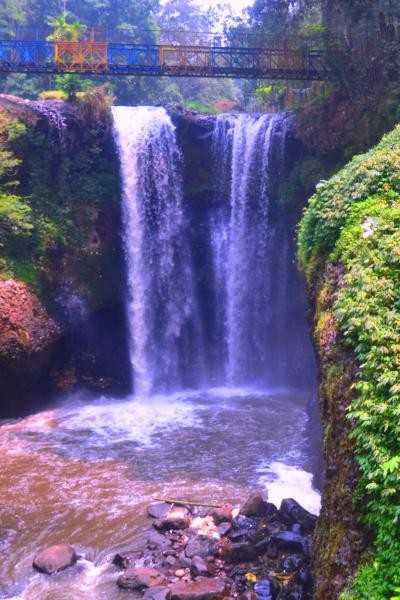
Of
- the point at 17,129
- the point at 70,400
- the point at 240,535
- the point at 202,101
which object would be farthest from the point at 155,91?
the point at 240,535

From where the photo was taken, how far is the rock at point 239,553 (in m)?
7.67

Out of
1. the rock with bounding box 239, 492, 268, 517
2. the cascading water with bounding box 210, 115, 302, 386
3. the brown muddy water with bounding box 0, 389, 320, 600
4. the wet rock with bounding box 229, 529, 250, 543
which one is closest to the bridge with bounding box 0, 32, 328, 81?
the cascading water with bounding box 210, 115, 302, 386

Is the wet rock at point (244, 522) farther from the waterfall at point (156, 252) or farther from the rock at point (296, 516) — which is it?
the waterfall at point (156, 252)

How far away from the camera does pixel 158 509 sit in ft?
30.3

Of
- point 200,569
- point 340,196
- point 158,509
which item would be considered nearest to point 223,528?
point 200,569

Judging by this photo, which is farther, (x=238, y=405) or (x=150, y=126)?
(x=150, y=126)

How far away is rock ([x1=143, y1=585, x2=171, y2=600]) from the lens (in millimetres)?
6945

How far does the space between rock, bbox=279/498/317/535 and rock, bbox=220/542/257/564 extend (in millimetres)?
Result: 841

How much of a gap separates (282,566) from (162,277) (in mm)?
11634

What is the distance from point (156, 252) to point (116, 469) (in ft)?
27.5

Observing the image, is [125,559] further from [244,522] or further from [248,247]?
[248,247]

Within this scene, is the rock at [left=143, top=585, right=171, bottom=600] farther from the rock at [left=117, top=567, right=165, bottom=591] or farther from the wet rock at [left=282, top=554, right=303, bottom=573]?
the wet rock at [left=282, top=554, right=303, bottom=573]

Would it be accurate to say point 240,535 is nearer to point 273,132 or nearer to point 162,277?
point 162,277

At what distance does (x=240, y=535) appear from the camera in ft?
26.7
